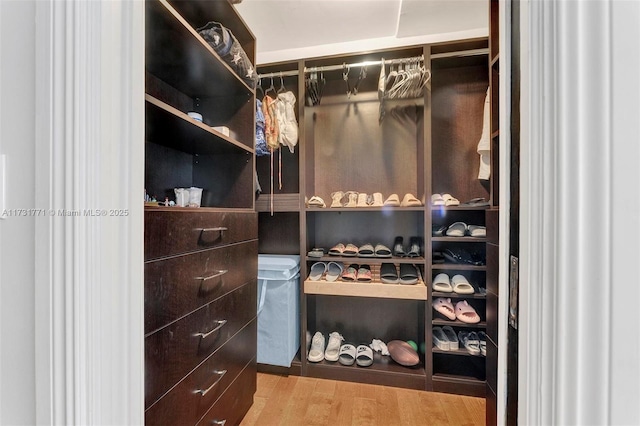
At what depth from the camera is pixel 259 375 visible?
170 centimetres

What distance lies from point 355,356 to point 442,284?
2.27ft

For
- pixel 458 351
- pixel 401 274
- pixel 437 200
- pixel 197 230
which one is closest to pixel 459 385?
pixel 458 351

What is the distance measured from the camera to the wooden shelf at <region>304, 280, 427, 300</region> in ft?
5.05

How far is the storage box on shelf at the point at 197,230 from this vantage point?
2.49ft

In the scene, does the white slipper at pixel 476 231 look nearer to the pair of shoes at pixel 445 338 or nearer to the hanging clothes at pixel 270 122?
the pair of shoes at pixel 445 338

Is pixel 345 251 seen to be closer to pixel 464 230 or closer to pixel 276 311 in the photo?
pixel 276 311

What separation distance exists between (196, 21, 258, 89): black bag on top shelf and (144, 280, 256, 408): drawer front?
97 cm

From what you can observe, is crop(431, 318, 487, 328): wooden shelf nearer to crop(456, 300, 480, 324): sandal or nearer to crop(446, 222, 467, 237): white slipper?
crop(456, 300, 480, 324): sandal

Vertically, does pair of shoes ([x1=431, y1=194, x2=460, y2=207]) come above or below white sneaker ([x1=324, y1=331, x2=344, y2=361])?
above

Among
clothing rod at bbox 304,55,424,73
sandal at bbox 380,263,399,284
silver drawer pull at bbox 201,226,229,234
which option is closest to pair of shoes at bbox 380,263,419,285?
sandal at bbox 380,263,399,284

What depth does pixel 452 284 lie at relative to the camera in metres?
1.62
